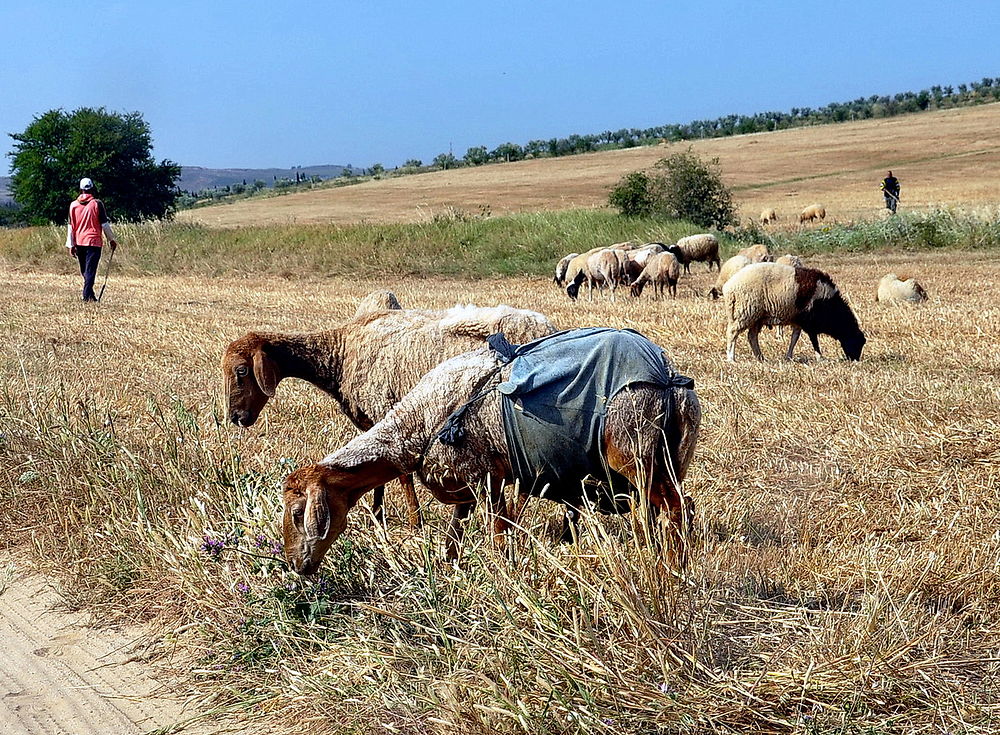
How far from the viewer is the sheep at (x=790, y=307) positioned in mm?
11594

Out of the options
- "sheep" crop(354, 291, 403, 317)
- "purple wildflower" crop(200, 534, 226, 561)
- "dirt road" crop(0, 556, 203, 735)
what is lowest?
"dirt road" crop(0, 556, 203, 735)

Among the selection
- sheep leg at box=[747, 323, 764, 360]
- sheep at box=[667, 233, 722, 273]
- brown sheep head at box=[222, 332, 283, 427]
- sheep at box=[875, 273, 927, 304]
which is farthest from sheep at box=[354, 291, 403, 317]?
sheep at box=[667, 233, 722, 273]

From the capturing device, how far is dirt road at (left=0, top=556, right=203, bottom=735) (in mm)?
4023

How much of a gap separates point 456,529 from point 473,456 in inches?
19.5

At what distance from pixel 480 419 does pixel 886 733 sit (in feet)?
6.52

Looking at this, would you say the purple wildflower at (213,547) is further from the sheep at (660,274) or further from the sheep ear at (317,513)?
the sheep at (660,274)

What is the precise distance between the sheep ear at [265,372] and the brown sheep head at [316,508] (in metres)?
2.47

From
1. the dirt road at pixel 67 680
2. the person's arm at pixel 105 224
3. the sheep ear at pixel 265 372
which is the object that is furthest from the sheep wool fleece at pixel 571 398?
the person's arm at pixel 105 224

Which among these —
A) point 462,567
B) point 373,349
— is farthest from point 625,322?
point 462,567

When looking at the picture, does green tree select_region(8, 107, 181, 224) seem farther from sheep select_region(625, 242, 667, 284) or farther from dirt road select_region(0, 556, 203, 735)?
dirt road select_region(0, 556, 203, 735)

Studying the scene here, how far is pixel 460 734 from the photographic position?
340 cm

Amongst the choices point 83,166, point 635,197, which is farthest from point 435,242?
point 83,166

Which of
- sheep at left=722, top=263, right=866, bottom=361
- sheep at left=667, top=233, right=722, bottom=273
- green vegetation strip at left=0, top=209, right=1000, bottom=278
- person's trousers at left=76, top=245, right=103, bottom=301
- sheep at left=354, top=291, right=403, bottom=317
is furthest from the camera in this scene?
green vegetation strip at left=0, top=209, right=1000, bottom=278

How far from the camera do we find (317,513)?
4184 mm
